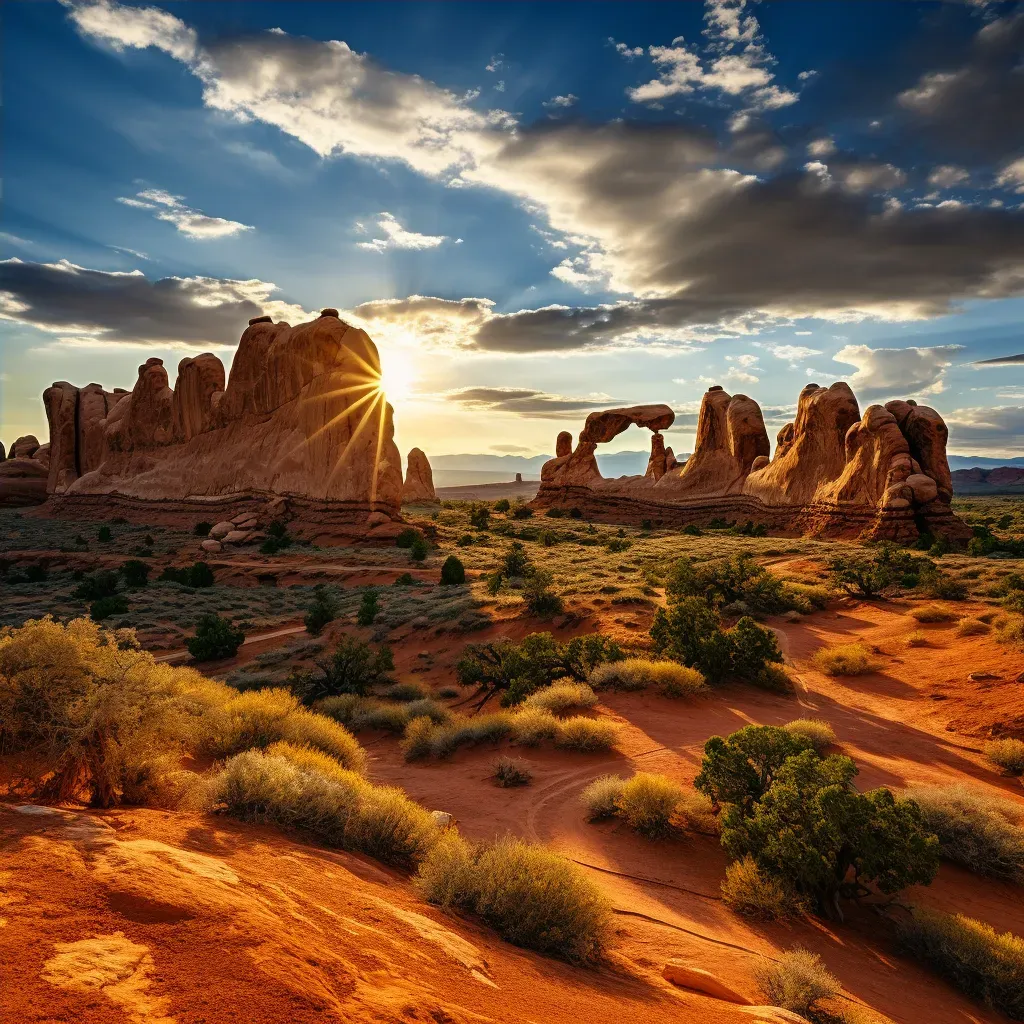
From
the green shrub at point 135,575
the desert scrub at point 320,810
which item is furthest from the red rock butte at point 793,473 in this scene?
the green shrub at point 135,575

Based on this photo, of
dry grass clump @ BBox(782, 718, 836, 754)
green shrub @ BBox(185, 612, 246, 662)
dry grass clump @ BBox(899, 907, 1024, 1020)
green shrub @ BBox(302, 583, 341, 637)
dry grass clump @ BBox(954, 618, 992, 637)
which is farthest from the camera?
green shrub @ BBox(302, 583, 341, 637)

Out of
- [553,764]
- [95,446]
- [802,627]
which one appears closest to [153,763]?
[553,764]

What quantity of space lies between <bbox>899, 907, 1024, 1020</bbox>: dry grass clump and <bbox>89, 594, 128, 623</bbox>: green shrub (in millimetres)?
23368

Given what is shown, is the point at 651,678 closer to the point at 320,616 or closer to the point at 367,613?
the point at 367,613

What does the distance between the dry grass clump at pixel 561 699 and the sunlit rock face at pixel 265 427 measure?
94.0 feet

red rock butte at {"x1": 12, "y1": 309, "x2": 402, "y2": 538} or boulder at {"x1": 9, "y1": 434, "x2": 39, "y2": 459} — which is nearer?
red rock butte at {"x1": 12, "y1": 309, "x2": 402, "y2": 538}

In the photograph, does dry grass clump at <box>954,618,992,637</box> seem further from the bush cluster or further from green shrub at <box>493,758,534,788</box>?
green shrub at <box>493,758,534,788</box>

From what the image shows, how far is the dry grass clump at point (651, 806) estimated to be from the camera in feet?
23.7

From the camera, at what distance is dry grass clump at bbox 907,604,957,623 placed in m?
16.2

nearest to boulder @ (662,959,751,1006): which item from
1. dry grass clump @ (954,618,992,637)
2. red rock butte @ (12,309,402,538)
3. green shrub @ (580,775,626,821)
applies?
green shrub @ (580,775,626,821)

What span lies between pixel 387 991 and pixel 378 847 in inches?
97.5

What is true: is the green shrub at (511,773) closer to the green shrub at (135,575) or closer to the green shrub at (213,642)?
the green shrub at (213,642)

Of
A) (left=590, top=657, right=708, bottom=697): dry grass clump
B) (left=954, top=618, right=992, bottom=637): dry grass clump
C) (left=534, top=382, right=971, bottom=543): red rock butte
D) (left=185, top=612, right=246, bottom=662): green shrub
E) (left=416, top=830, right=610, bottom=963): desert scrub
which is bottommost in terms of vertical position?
(left=185, top=612, right=246, bottom=662): green shrub

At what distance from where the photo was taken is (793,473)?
39219mm
